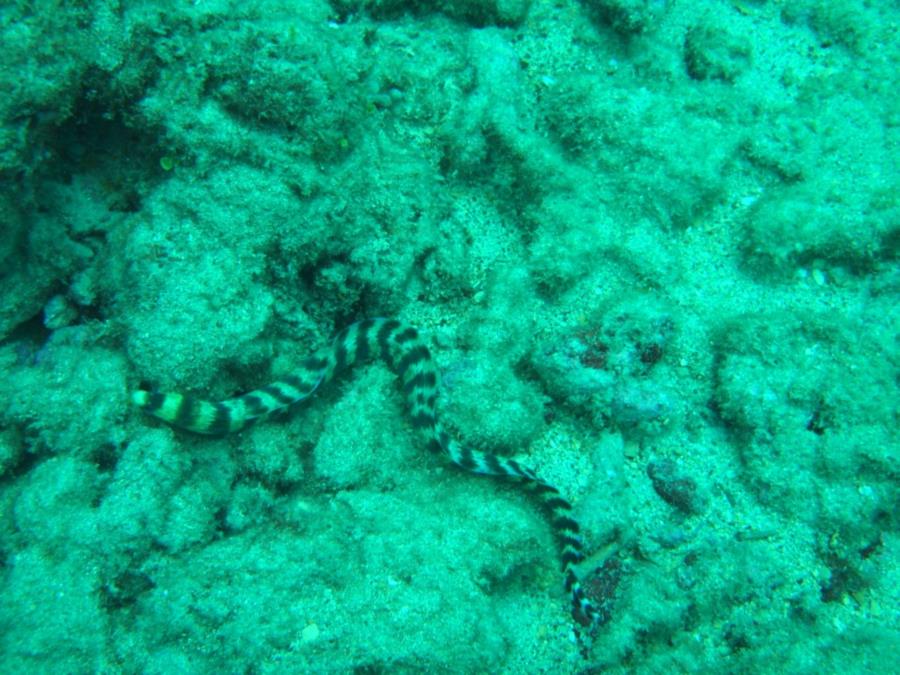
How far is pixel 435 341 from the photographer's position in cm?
404

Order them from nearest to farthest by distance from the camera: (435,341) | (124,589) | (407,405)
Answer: (124,589) < (407,405) < (435,341)

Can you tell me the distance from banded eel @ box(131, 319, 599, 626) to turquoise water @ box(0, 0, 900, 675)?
0.11 meters

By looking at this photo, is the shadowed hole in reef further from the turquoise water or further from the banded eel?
the banded eel

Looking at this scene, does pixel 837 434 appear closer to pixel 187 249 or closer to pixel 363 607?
pixel 363 607

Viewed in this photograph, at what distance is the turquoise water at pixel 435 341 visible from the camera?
2855mm

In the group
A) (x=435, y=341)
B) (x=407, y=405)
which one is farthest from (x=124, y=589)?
(x=435, y=341)

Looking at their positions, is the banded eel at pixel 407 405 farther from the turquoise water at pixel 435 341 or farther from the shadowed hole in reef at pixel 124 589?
the shadowed hole in reef at pixel 124 589

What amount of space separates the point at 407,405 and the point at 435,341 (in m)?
0.61

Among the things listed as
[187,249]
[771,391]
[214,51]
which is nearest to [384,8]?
[214,51]

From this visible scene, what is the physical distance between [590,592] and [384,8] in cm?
503

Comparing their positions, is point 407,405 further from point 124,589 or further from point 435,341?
point 124,589

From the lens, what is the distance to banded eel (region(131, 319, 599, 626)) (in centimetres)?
321

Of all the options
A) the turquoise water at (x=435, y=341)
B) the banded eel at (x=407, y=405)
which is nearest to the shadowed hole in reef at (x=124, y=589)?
the turquoise water at (x=435, y=341)

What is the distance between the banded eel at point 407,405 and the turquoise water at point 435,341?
0.11 meters
